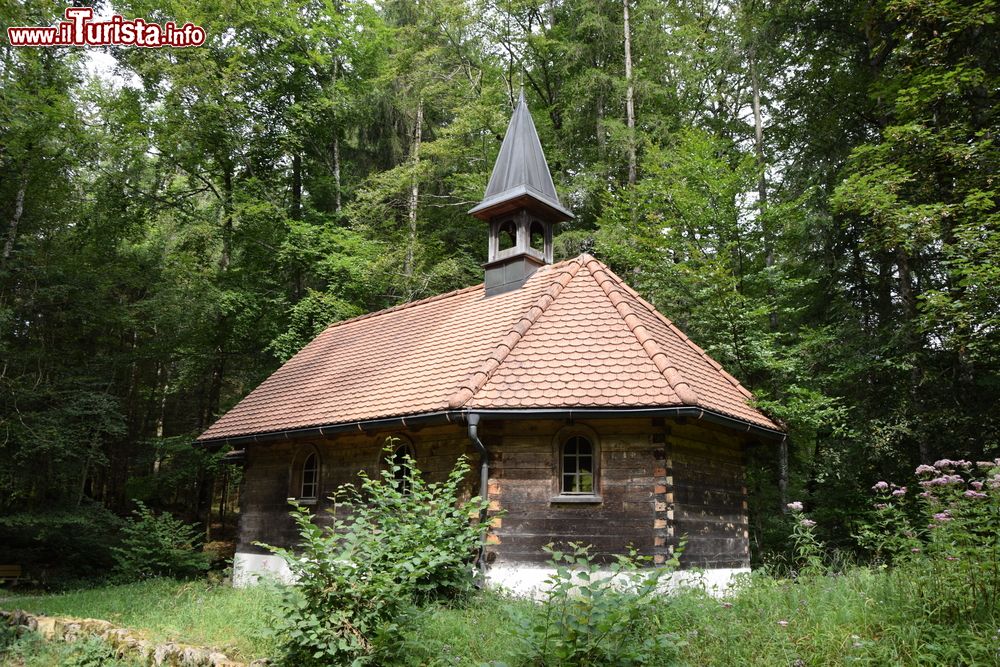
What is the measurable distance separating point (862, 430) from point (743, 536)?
4.64 metres

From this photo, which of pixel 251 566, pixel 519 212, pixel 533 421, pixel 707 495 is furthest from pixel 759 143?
pixel 251 566

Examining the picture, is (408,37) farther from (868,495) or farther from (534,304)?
(868,495)

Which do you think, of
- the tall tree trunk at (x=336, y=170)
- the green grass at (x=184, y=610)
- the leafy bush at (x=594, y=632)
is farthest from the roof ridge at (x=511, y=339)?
the tall tree trunk at (x=336, y=170)

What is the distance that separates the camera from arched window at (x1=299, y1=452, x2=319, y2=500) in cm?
1187

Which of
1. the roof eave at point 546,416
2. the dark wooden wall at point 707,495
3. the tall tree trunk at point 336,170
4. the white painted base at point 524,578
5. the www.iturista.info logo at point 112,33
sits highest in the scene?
the www.iturista.info logo at point 112,33

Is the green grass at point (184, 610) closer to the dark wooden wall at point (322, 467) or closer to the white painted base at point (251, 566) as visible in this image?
the white painted base at point (251, 566)

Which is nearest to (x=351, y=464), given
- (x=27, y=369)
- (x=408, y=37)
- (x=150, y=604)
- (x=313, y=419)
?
(x=313, y=419)

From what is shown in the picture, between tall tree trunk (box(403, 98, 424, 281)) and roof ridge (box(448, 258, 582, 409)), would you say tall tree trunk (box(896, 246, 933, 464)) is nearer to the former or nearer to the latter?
roof ridge (box(448, 258, 582, 409))

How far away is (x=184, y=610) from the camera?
9117 millimetres

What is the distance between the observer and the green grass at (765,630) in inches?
191

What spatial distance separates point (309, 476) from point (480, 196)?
34.3ft

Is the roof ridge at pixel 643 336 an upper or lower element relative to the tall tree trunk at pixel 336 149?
lower

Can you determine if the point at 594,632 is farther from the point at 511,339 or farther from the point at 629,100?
the point at 629,100

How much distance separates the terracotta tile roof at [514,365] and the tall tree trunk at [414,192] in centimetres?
514
